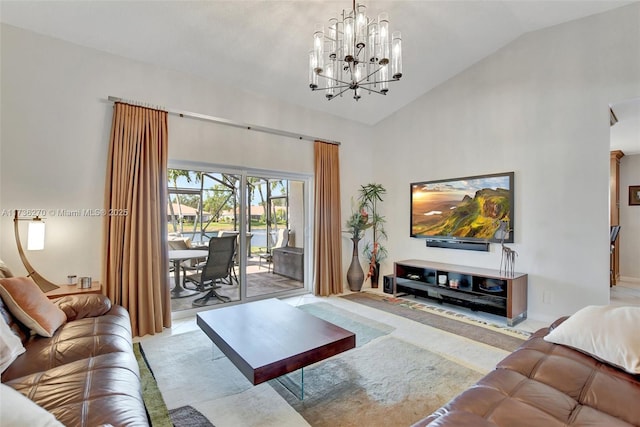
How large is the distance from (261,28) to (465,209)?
3.48 m

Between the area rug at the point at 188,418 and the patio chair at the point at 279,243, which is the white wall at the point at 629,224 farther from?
the area rug at the point at 188,418

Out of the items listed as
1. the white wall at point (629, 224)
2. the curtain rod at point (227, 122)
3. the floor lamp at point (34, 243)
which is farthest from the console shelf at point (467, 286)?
the floor lamp at point (34, 243)

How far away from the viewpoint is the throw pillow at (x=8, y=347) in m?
1.62

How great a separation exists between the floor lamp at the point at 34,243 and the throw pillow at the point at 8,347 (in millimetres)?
1176

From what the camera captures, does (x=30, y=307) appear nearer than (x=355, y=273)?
Yes

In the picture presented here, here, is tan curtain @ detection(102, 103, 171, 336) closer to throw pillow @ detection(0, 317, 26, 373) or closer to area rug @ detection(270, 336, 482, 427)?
throw pillow @ detection(0, 317, 26, 373)

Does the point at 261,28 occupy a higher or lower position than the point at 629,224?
higher

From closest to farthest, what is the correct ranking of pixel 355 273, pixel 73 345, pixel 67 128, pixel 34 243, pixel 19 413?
pixel 19 413
pixel 73 345
pixel 34 243
pixel 67 128
pixel 355 273

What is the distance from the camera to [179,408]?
203 centimetres

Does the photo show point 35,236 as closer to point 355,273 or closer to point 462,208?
point 355,273

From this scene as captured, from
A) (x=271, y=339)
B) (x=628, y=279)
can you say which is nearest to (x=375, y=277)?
(x=271, y=339)

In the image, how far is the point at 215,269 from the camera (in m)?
4.07

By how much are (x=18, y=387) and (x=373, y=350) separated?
2.44 meters

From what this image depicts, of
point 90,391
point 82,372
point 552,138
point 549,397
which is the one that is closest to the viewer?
point 549,397
